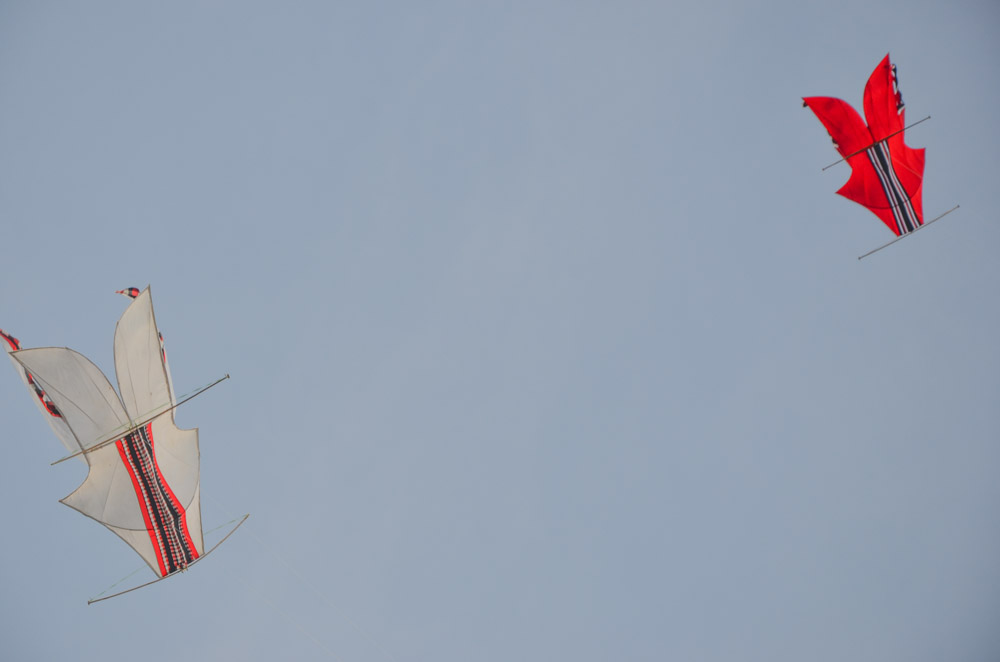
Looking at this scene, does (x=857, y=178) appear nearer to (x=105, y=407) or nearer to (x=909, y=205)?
(x=909, y=205)

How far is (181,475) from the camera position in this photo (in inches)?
565

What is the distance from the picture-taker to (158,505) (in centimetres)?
1402

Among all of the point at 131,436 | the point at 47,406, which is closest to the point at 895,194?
the point at 131,436

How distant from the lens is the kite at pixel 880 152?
14883 mm

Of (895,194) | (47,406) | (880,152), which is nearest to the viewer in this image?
(47,406)

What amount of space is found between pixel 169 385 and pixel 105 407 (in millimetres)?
1164

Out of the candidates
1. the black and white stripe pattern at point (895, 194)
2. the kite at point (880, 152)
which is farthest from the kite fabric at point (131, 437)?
the black and white stripe pattern at point (895, 194)

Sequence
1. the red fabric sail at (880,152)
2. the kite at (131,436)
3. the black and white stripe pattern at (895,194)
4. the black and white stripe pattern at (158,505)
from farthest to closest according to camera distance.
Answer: the black and white stripe pattern at (895,194) < the red fabric sail at (880,152) < the black and white stripe pattern at (158,505) < the kite at (131,436)

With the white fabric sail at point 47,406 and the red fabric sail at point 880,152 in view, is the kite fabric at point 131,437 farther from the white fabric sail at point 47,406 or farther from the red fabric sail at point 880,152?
the red fabric sail at point 880,152

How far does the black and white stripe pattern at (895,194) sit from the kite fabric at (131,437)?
48.7ft

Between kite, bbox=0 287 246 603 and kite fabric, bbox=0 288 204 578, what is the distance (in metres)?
0.02

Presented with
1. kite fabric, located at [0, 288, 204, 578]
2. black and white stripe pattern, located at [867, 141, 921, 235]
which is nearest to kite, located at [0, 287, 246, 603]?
kite fabric, located at [0, 288, 204, 578]

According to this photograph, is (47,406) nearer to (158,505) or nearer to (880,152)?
(158,505)

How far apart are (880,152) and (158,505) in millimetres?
16221
